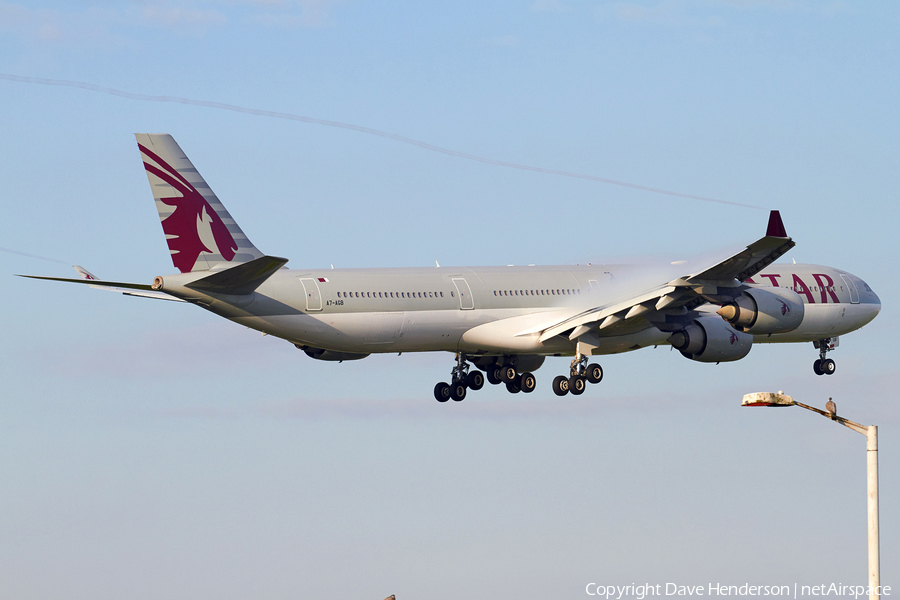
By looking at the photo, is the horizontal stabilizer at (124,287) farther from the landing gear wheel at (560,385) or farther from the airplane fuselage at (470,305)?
the landing gear wheel at (560,385)

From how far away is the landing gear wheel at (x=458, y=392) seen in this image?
2525 inches

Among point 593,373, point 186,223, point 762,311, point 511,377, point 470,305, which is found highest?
point 186,223

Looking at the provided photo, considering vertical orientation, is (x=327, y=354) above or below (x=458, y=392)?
above

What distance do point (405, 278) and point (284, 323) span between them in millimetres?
5974

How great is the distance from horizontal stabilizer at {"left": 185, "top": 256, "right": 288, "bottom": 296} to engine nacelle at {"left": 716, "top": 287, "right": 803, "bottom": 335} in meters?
17.5

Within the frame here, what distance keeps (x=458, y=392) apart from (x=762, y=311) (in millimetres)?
14875

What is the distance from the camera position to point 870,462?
33188 millimetres

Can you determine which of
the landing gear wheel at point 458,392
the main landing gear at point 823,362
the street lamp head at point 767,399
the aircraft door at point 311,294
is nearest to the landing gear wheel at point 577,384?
the landing gear wheel at point 458,392

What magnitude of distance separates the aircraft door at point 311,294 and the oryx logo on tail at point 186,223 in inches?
127

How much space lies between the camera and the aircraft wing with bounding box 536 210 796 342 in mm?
52156

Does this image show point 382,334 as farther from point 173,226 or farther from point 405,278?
point 173,226

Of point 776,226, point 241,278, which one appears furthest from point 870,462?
point 241,278

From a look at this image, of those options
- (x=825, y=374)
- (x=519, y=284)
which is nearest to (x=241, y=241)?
(x=519, y=284)

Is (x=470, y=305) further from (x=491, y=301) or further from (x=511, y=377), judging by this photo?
(x=511, y=377)
